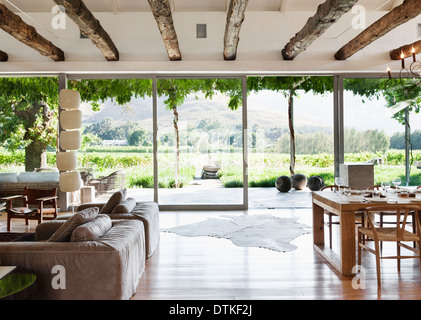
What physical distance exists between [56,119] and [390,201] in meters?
6.82

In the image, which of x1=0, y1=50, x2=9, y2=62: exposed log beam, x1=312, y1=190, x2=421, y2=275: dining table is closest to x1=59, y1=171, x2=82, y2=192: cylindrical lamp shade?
x1=0, y1=50, x2=9, y2=62: exposed log beam

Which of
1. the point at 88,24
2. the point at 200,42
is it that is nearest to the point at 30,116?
the point at 88,24

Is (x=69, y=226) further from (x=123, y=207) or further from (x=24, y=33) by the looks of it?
(x=24, y=33)

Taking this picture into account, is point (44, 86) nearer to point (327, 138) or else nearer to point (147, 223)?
point (147, 223)

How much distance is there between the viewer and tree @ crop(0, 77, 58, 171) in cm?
801

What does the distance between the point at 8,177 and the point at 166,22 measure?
5.10 m

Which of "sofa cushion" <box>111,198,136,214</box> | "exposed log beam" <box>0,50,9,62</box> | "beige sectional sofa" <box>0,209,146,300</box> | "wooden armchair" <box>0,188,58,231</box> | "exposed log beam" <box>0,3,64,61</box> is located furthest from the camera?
"exposed log beam" <box>0,50,9,62</box>

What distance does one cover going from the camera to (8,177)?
26.0 ft

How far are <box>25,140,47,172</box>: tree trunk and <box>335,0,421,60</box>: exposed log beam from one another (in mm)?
6609

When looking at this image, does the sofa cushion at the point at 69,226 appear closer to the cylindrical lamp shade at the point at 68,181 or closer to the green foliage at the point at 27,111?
the cylindrical lamp shade at the point at 68,181

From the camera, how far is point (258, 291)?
3.46 metres

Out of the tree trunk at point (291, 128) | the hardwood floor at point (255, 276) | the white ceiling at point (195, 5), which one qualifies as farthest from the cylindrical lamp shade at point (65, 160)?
the tree trunk at point (291, 128)

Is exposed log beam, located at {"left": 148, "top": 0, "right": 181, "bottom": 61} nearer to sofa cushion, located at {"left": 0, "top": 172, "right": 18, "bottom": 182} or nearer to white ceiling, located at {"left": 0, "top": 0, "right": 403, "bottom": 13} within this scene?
white ceiling, located at {"left": 0, "top": 0, "right": 403, "bottom": 13}
